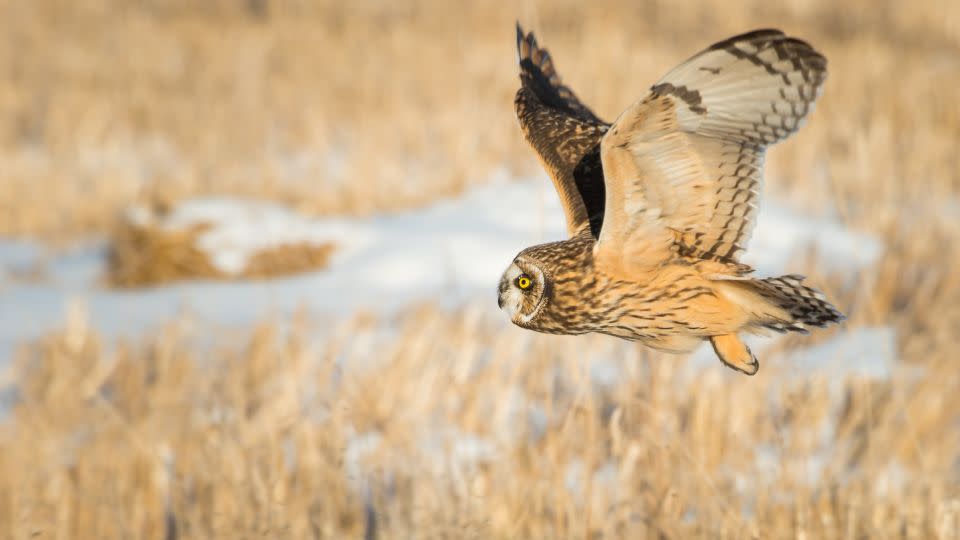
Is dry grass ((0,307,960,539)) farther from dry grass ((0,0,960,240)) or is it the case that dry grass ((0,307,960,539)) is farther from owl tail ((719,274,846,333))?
dry grass ((0,0,960,240))

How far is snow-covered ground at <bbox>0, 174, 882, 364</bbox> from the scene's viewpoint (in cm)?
586

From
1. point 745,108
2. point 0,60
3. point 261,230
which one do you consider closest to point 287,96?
point 0,60

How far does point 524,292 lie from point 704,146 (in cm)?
44

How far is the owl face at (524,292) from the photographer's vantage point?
77.4 inches

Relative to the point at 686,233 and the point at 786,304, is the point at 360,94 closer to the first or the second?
the point at 686,233

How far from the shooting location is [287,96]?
34.5ft

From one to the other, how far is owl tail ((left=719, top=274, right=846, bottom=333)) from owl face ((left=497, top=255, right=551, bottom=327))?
15.6 inches

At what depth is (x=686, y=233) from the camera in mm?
2076

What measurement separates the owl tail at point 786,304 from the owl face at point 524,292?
A: 0.40 meters

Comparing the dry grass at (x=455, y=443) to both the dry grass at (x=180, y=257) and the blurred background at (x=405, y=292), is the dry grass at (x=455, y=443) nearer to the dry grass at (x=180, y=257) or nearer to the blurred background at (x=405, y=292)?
the blurred background at (x=405, y=292)

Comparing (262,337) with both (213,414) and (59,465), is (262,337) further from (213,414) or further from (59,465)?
(59,465)

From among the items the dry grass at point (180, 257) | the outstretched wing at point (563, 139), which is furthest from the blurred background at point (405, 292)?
the outstretched wing at point (563, 139)

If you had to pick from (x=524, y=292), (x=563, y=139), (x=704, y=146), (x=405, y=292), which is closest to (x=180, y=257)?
(x=405, y=292)

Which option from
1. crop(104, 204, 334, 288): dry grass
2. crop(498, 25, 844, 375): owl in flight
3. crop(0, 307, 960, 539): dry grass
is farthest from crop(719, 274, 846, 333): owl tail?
crop(104, 204, 334, 288): dry grass
